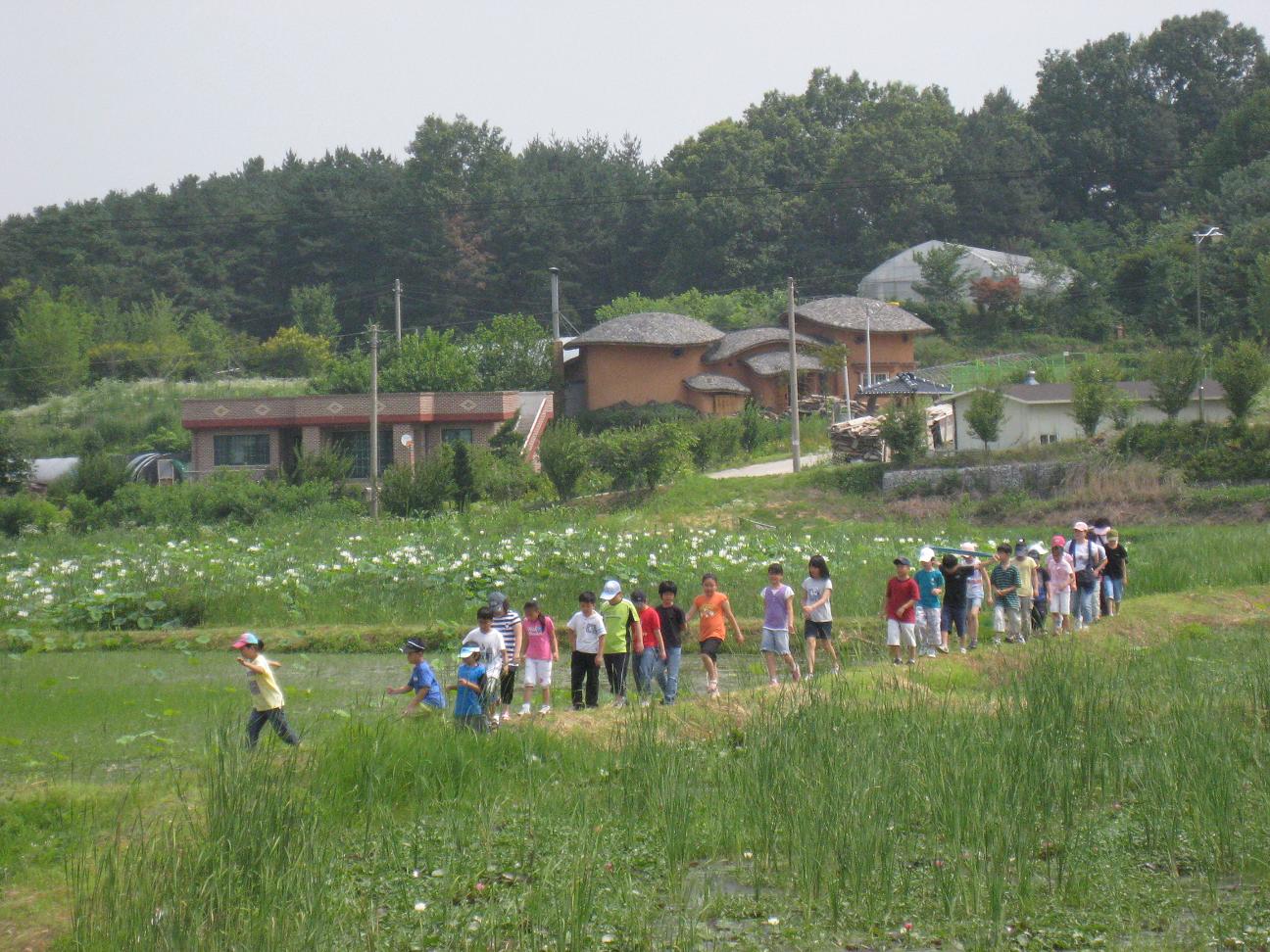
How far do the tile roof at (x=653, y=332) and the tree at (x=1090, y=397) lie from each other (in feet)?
61.4

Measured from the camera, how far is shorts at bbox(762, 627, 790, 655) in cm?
1642

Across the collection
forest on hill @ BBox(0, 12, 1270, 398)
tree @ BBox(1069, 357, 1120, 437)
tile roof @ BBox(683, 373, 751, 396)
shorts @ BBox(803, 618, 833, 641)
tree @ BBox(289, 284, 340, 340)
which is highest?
forest on hill @ BBox(0, 12, 1270, 398)

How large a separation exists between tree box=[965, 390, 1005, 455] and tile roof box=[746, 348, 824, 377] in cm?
1452

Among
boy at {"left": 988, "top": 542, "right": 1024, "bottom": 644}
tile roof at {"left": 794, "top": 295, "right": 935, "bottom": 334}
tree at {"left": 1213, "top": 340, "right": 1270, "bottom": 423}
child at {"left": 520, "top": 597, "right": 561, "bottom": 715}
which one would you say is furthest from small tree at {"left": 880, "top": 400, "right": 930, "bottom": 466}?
child at {"left": 520, "top": 597, "right": 561, "bottom": 715}

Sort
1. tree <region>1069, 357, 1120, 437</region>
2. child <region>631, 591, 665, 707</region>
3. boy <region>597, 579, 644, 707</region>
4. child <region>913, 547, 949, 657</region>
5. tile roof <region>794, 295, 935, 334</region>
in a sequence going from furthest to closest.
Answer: tile roof <region>794, 295, 935, 334</region> → tree <region>1069, 357, 1120, 437</region> → child <region>913, 547, 949, 657</region> → child <region>631, 591, 665, 707</region> → boy <region>597, 579, 644, 707</region>

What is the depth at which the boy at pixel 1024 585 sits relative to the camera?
64.9 ft

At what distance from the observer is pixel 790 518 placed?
3847 centimetres

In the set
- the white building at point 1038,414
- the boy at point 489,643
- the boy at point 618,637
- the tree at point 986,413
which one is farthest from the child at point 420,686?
the white building at point 1038,414

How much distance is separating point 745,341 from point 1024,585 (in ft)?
131

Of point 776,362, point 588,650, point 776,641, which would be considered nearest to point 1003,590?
point 776,641

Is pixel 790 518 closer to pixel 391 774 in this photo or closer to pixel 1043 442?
pixel 1043 442

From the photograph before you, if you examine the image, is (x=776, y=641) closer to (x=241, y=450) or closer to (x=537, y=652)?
(x=537, y=652)

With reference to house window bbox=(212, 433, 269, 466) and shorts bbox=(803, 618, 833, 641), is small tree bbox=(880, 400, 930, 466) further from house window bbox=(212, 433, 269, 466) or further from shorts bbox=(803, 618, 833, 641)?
shorts bbox=(803, 618, 833, 641)

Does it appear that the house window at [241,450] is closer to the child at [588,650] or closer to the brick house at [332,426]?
the brick house at [332,426]
